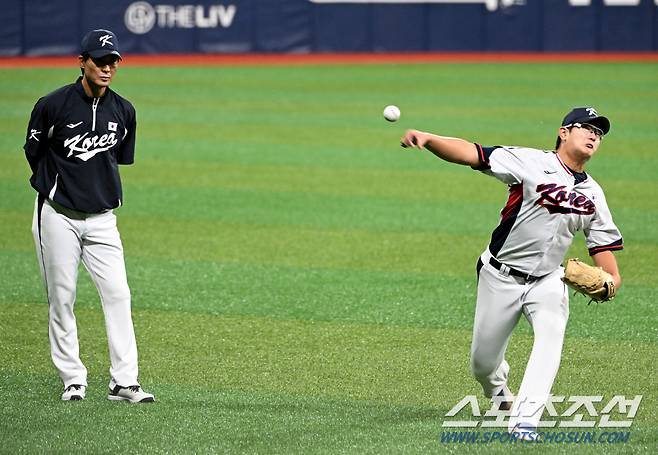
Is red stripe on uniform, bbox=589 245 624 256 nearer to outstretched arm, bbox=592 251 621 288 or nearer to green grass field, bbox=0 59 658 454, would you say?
outstretched arm, bbox=592 251 621 288

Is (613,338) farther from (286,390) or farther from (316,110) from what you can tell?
(316,110)

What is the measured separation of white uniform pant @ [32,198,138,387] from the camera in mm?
6418

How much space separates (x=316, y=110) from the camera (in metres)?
20.5

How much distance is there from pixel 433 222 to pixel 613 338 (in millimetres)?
4398

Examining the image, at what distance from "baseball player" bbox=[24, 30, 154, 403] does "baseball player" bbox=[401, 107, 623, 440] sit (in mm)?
1928

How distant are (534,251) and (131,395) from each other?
2.40 meters

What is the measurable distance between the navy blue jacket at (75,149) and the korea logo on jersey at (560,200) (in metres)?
2.49

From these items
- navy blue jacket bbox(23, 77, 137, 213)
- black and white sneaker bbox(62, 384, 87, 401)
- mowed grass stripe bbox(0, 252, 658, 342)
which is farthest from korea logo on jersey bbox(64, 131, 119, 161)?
mowed grass stripe bbox(0, 252, 658, 342)

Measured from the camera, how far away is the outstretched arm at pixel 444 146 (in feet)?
18.0

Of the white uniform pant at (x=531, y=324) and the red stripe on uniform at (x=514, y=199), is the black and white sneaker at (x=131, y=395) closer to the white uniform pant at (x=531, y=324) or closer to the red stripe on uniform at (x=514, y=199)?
the white uniform pant at (x=531, y=324)

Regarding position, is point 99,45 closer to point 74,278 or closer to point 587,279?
point 74,278

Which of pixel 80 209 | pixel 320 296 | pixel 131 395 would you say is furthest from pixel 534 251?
pixel 320 296

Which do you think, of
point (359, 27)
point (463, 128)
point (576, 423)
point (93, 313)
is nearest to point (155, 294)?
point (93, 313)

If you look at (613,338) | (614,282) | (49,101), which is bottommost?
(613,338)
